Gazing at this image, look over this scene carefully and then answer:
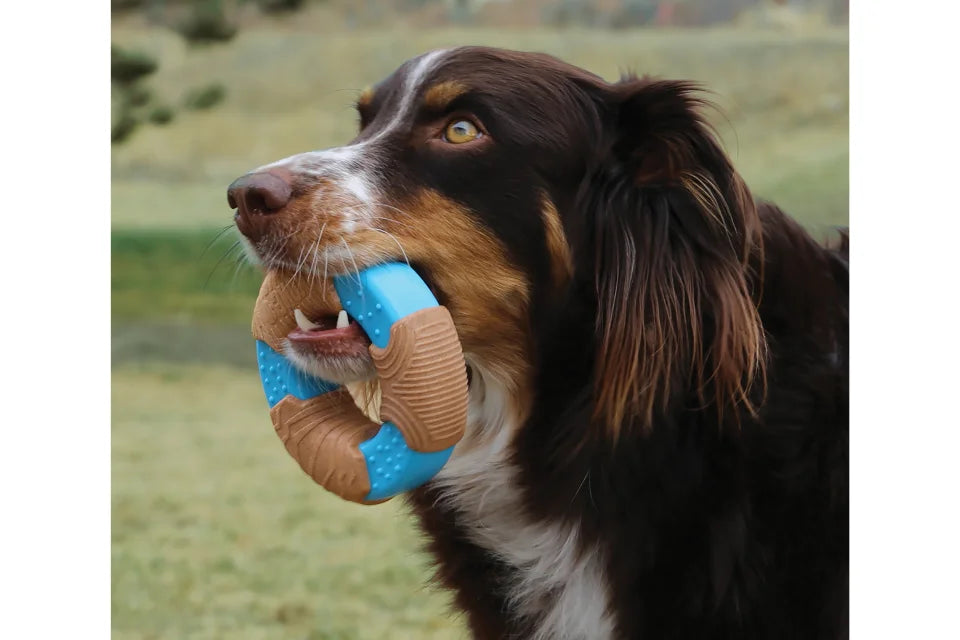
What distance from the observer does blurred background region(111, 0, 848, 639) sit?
11.7ft

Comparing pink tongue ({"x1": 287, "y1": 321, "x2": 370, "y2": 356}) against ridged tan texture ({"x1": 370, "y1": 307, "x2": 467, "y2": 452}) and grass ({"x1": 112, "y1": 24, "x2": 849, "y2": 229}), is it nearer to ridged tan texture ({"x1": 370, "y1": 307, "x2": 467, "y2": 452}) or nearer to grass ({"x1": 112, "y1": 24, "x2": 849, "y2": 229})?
ridged tan texture ({"x1": 370, "y1": 307, "x2": 467, "y2": 452})

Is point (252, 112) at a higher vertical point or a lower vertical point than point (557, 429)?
lower

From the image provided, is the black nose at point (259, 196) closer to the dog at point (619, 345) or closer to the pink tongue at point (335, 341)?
the dog at point (619, 345)

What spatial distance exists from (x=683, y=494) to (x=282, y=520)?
2624 mm

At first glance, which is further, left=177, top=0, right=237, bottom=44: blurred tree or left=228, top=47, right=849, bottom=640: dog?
left=177, top=0, right=237, bottom=44: blurred tree

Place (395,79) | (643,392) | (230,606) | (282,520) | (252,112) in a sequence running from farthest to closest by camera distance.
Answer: (252,112)
(282,520)
(230,606)
(395,79)
(643,392)

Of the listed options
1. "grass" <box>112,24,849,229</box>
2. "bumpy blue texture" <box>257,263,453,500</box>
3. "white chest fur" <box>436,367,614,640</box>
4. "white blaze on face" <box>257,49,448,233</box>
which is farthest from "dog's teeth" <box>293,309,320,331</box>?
"grass" <box>112,24,849,229</box>

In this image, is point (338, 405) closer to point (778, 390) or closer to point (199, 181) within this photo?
point (778, 390)

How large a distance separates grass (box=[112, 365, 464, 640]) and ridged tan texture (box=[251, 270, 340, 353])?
0.64 m

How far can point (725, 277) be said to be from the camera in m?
2.14

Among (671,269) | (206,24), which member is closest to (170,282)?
(206,24)

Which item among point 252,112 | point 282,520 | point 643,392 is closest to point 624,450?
point 643,392

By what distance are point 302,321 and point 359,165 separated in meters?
0.33

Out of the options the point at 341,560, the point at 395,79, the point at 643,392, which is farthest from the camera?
the point at 341,560
